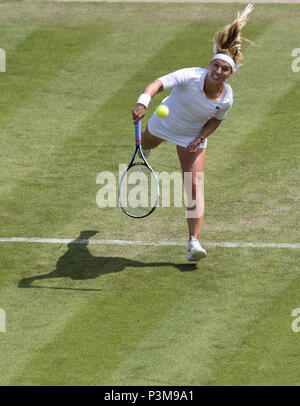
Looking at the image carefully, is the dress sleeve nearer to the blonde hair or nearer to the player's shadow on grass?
the blonde hair

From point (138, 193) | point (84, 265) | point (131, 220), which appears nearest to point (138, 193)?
point (138, 193)

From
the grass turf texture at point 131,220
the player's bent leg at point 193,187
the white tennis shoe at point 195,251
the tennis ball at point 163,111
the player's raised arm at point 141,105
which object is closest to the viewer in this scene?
the grass turf texture at point 131,220

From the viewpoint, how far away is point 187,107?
10.2 meters

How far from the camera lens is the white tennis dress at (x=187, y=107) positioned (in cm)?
996

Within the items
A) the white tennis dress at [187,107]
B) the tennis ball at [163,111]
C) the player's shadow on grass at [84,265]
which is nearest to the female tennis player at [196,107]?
the white tennis dress at [187,107]

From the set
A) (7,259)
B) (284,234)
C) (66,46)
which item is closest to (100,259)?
(7,259)

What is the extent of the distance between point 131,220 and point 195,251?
1.60 meters

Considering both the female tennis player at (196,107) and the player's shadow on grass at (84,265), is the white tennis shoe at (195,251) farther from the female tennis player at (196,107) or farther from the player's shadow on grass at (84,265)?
the player's shadow on grass at (84,265)

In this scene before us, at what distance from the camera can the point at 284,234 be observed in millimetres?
10820

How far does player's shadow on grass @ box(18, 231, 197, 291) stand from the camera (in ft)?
32.4

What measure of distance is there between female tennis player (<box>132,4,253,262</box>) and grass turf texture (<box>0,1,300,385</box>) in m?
0.64

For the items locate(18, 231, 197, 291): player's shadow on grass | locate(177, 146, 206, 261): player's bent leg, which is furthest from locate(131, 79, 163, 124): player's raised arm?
locate(18, 231, 197, 291): player's shadow on grass

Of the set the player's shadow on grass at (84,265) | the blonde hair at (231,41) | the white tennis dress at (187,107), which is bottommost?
the player's shadow on grass at (84,265)

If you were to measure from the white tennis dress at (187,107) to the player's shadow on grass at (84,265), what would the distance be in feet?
4.59
